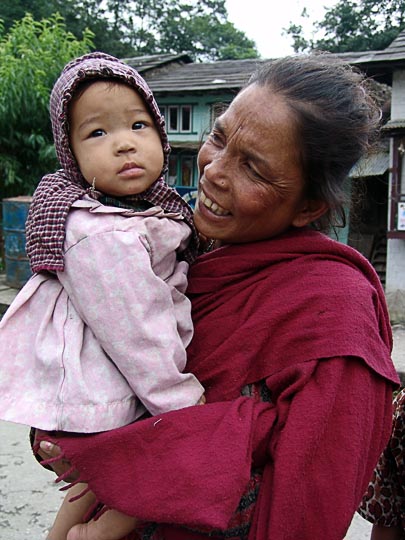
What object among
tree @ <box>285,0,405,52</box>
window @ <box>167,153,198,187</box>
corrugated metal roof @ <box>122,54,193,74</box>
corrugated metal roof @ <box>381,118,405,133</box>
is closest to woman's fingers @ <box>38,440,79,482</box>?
corrugated metal roof @ <box>381,118,405,133</box>

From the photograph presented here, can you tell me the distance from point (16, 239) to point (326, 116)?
24.3 ft

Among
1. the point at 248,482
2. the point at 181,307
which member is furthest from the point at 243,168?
the point at 248,482

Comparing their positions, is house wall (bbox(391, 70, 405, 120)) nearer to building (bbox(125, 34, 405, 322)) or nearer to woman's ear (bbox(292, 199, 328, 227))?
building (bbox(125, 34, 405, 322))

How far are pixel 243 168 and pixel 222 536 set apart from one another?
2.43ft

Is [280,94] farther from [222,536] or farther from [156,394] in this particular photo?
[222,536]

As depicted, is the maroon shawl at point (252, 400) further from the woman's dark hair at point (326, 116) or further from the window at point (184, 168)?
the window at point (184, 168)

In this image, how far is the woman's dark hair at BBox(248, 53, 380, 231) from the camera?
1204 millimetres

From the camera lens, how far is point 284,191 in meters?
1.24

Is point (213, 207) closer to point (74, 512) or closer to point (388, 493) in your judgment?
point (74, 512)

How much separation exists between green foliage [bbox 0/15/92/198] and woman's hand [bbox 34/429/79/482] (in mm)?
7866

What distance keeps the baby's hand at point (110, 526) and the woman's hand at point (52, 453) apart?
103mm

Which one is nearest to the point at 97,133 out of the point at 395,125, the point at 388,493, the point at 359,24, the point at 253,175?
the point at 253,175

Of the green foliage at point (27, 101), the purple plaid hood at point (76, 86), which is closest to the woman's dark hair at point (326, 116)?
the purple plaid hood at point (76, 86)

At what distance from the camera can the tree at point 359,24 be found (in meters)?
23.8
